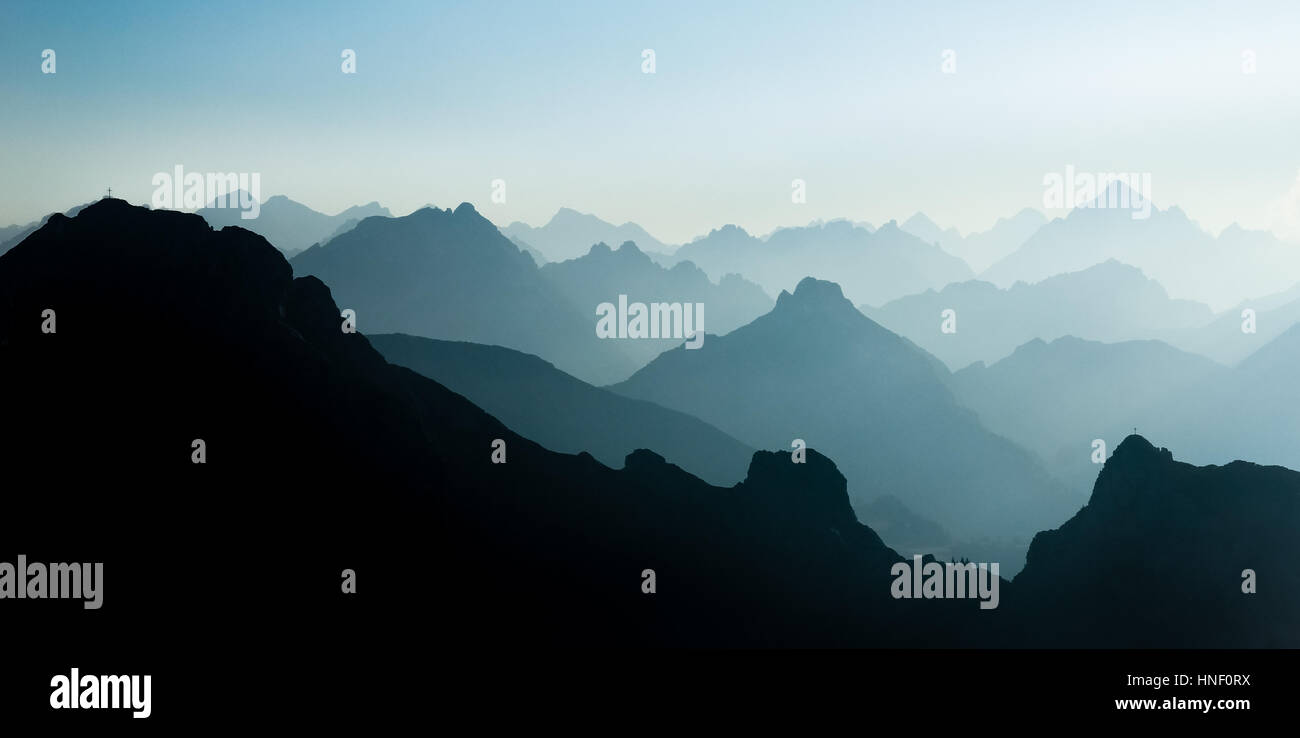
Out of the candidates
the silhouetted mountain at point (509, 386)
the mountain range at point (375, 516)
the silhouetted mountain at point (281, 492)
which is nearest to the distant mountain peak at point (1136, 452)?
the mountain range at point (375, 516)

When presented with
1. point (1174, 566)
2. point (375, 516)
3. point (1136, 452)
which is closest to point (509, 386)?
point (1136, 452)

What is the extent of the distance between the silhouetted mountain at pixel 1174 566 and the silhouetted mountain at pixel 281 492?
21269 mm

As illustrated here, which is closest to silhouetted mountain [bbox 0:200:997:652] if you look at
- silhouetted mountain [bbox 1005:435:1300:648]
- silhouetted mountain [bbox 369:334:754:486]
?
silhouetted mountain [bbox 1005:435:1300:648]

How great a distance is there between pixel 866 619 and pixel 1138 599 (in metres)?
28.2

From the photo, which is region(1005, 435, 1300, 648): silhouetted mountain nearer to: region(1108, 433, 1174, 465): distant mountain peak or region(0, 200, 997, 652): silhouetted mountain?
region(1108, 433, 1174, 465): distant mountain peak

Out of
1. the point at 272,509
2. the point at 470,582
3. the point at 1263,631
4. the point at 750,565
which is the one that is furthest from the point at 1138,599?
the point at 272,509

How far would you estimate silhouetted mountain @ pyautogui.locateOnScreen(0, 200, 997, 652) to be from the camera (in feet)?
161

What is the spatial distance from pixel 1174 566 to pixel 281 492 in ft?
272

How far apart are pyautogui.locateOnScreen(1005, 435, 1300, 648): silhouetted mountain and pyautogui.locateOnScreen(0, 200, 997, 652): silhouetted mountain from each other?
21.3m

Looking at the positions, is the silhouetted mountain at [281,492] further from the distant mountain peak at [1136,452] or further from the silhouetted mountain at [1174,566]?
the distant mountain peak at [1136,452]

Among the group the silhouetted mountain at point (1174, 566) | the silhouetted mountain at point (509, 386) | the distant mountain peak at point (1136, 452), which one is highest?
the silhouetted mountain at point (509, 386)

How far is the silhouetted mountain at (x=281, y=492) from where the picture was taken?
49.1 meters

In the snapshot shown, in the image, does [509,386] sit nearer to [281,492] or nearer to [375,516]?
[375,516]
